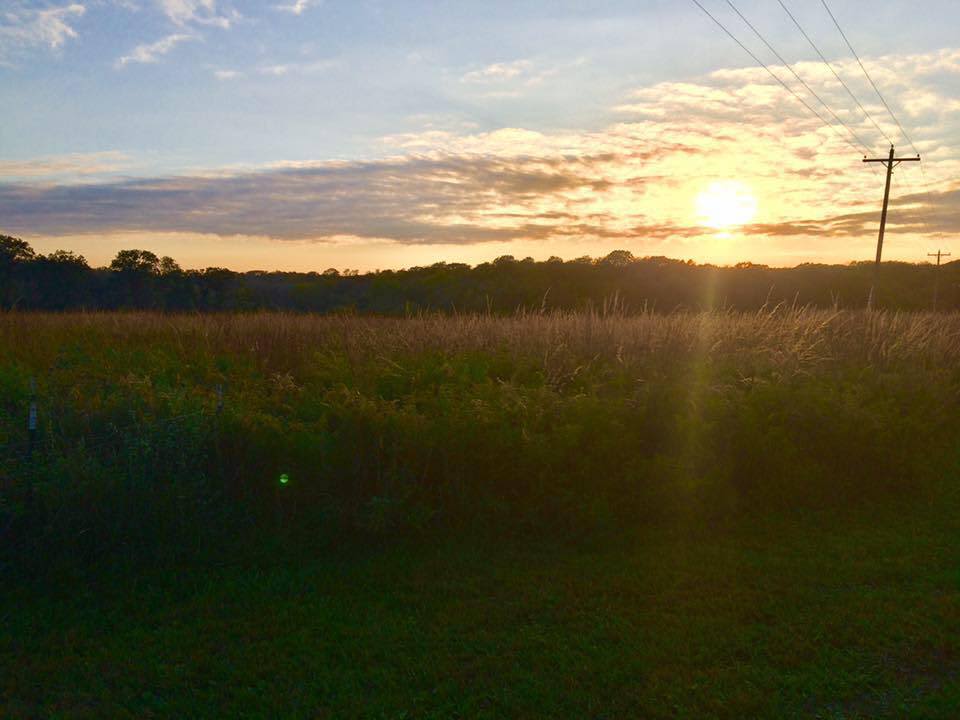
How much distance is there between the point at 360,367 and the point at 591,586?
19.3 feet

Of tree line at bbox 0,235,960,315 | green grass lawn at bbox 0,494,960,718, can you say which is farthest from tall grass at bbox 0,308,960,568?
tree line at bbox 0,235,960,315

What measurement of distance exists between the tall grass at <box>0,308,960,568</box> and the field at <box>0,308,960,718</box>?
4 centimetres

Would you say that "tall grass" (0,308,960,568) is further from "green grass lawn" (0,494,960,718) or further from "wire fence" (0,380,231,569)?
"green grass lawn" (0,494,960,718)

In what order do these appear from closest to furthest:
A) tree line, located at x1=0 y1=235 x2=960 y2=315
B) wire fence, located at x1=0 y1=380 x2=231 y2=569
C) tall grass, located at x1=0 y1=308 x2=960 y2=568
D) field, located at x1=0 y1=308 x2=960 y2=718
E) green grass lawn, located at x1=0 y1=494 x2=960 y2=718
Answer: green grass lawn, located at x1=0 y1=494 x2=960 y2=718, field, located at x1=0 y1=308 x2=960 y2=718, wire fence, located at x1=0 y1=380 x2=231 y2=569, tall grass, located at x1=0 y1=308 x2=960 y2=568, tree line, located at x1=0 y1=235 x2=960 y2=315

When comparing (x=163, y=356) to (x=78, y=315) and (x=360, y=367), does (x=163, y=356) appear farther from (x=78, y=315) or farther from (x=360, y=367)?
(x=78, y=315)

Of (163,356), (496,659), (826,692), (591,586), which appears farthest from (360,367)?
(826,692)

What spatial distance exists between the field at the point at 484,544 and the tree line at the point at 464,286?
55.4 ft

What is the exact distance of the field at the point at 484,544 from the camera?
16.2 feet

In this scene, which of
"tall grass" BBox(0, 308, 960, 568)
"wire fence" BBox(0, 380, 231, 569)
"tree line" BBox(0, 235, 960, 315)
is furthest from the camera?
"tree line" BBox(0, 235, 960, 315)

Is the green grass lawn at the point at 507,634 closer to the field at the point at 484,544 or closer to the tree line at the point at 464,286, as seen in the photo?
the field at the point at 484,544

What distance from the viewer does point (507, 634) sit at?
558 cm

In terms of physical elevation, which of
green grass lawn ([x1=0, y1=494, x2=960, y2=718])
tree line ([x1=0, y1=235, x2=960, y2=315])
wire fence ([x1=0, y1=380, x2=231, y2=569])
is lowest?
green grass lawn ([x1=0, y1=494, x2=960, y2=718])

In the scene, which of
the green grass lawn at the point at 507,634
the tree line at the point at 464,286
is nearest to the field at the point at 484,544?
the green grass lawn at the point at 507,634

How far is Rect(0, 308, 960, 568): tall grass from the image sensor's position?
704cm
